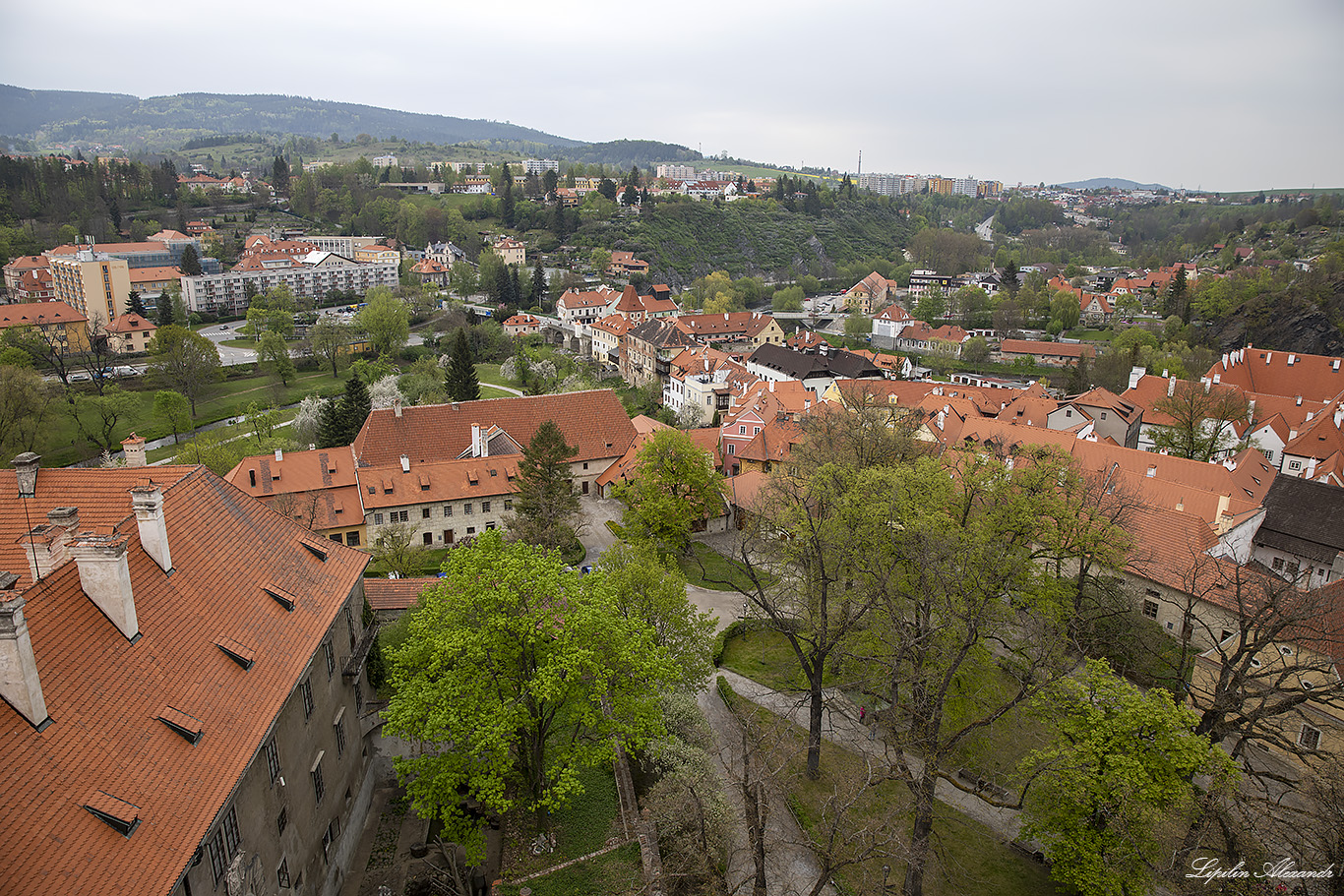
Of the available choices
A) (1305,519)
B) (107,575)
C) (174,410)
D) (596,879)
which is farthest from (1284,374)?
(174,410)

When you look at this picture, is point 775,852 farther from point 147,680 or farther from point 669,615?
point 147,680

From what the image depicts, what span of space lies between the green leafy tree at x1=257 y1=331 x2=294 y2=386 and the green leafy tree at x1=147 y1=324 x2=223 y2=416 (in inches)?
186

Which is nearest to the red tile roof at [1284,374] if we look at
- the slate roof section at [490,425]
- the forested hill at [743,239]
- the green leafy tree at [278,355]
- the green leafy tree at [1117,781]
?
the slate roof section at [490,425]

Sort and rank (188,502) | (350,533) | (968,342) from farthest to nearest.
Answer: (968,342) → (350,533) → (188,502)

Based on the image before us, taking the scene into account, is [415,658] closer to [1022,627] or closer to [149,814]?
[149,814]

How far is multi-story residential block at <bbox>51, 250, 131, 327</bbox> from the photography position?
98.4 m

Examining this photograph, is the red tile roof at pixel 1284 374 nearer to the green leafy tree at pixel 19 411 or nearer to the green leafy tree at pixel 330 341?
the green leafy tree at pixel 330 341

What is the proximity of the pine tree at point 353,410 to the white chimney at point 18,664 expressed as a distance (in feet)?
136

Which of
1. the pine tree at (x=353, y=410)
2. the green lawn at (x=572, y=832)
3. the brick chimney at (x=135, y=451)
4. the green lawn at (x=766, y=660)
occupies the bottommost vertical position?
the green lawn at (x=766, y=660)

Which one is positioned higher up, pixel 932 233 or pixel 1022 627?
pixel 932 233

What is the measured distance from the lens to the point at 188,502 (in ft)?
56.4

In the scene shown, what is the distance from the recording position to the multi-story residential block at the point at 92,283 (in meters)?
98.4

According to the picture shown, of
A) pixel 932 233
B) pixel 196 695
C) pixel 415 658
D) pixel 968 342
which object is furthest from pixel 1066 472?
pixel 932 233

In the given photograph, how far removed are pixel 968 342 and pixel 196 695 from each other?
93.8 meters
